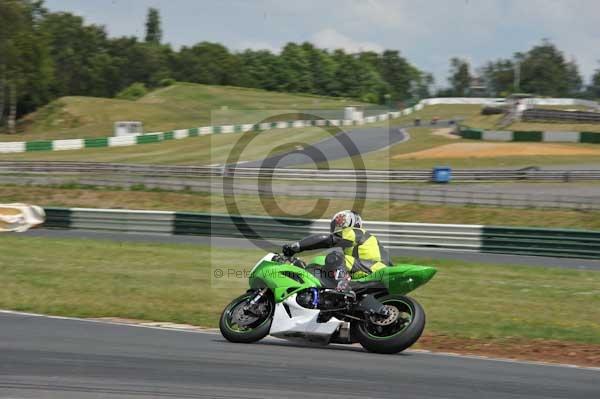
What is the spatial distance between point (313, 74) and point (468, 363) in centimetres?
12305

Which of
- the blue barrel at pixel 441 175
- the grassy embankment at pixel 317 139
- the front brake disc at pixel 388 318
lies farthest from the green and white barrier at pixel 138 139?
the front brake disc at pixel 388 318

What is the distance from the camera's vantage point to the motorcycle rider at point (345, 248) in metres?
9.05

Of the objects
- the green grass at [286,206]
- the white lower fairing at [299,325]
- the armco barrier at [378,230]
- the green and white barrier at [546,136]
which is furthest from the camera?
the green and white barrier at [546,136]

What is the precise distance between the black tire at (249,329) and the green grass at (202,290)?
2.30 metres

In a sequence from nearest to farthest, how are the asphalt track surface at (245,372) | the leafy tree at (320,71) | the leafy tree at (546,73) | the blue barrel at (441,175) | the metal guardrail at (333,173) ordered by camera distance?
1. the asphalt track surface at (245,372)
2. the metal guardrail at (333,173)
3. the blue barrel at (441,175)
4. the leafy tree at (320,71)
5. the leafy tree at (546,73)

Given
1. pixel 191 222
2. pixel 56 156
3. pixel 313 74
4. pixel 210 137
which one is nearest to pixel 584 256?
pixel 191 222

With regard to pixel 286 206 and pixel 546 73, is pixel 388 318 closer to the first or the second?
pixel 286 206

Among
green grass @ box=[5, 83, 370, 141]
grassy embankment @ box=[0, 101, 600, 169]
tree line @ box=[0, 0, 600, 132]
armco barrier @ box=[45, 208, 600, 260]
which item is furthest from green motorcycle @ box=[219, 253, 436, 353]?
tree line @ box=[0, 0, 600, 132]

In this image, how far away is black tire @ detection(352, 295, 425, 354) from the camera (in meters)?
8.40

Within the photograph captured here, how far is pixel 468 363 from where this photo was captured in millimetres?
8766

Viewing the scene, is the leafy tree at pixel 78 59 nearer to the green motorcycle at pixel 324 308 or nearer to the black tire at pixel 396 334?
the green motorcycle at pixel 324 308

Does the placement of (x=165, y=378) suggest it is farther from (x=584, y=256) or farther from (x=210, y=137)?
(x=210, y=137)

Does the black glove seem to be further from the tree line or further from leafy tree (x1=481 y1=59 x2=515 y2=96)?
leafy tree (x1=481 y1=59 x2=515 y2=96)

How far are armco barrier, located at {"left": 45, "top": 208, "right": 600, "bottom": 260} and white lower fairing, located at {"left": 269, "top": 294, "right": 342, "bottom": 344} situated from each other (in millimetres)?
12472
